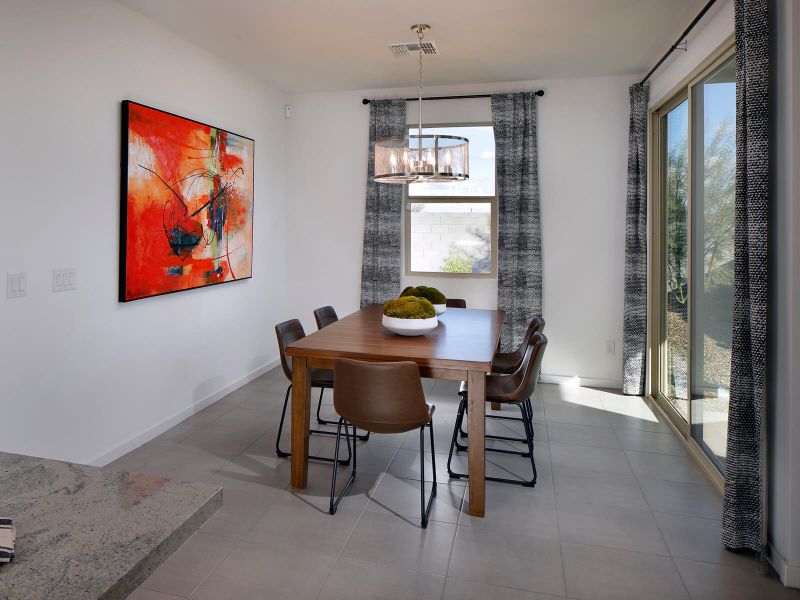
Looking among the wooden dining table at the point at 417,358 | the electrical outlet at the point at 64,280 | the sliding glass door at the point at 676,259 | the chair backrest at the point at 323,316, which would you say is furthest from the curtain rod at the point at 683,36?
the electrical outlet at the point at 64,280

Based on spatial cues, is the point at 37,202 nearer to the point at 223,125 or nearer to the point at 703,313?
the point at 223,125

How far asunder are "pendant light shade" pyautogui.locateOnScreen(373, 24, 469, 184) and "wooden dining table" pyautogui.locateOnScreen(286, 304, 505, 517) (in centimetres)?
97

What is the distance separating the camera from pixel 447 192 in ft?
17.0

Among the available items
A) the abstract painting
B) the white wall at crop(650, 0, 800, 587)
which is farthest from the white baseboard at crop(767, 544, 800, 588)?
the abstract painting

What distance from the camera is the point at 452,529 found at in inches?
99.7

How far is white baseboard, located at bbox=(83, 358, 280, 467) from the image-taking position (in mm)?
3213

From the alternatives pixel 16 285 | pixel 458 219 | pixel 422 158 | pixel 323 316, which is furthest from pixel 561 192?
pixel 16 285

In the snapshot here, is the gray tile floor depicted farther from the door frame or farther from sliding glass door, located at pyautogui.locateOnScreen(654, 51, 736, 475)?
the door frame

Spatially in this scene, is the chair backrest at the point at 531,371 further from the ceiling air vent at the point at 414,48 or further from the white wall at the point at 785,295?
the ceiling air vent at the point at 414,48

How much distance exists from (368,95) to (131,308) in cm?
312

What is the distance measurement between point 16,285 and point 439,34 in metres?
3.02

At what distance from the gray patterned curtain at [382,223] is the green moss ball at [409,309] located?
2150 millimetres

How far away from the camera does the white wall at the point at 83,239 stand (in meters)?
2.60

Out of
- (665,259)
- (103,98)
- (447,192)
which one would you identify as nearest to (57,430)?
(103,98)
